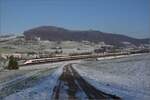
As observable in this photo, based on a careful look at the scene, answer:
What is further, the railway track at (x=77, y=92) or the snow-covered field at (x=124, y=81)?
the snow-covered field at (x=124, y=81)

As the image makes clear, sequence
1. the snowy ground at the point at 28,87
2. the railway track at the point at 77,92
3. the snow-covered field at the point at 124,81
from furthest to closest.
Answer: the snow-covered field at the point at 124,81, the snowy ground at the point at 28,87, the railway track at the point at 77,92

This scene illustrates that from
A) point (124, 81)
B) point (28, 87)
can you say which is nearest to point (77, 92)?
point (28, 87)

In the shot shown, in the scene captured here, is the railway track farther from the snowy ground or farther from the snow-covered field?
the snow-covered field

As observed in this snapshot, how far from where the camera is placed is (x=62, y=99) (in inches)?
665

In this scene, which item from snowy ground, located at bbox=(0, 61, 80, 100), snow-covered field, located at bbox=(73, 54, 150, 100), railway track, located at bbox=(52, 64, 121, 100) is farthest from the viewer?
snow-covered field, located at bbox=(73, 54, 150, 100)

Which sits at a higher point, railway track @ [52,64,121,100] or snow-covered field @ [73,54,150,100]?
railway track @ [52,64,121,100]

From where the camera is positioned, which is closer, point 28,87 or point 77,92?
point 77,92

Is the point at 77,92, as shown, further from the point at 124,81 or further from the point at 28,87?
the point at 124,81

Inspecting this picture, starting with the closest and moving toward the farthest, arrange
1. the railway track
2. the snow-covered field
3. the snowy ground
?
1. the railway track
2. the snowy ground
3. the snow-covered field

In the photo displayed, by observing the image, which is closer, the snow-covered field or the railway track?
the railway track

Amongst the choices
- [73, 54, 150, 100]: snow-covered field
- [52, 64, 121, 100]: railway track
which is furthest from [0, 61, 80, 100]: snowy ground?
[73, 54, 150, 100]: snow-covered field

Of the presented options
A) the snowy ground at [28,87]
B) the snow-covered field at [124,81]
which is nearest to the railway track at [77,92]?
the snowy ground at [28,87]

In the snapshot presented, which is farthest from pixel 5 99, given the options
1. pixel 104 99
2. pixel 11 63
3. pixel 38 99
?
pixel 11 63

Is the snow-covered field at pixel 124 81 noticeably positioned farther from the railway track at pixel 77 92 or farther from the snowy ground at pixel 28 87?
the snowy ground at pixel 28 87
